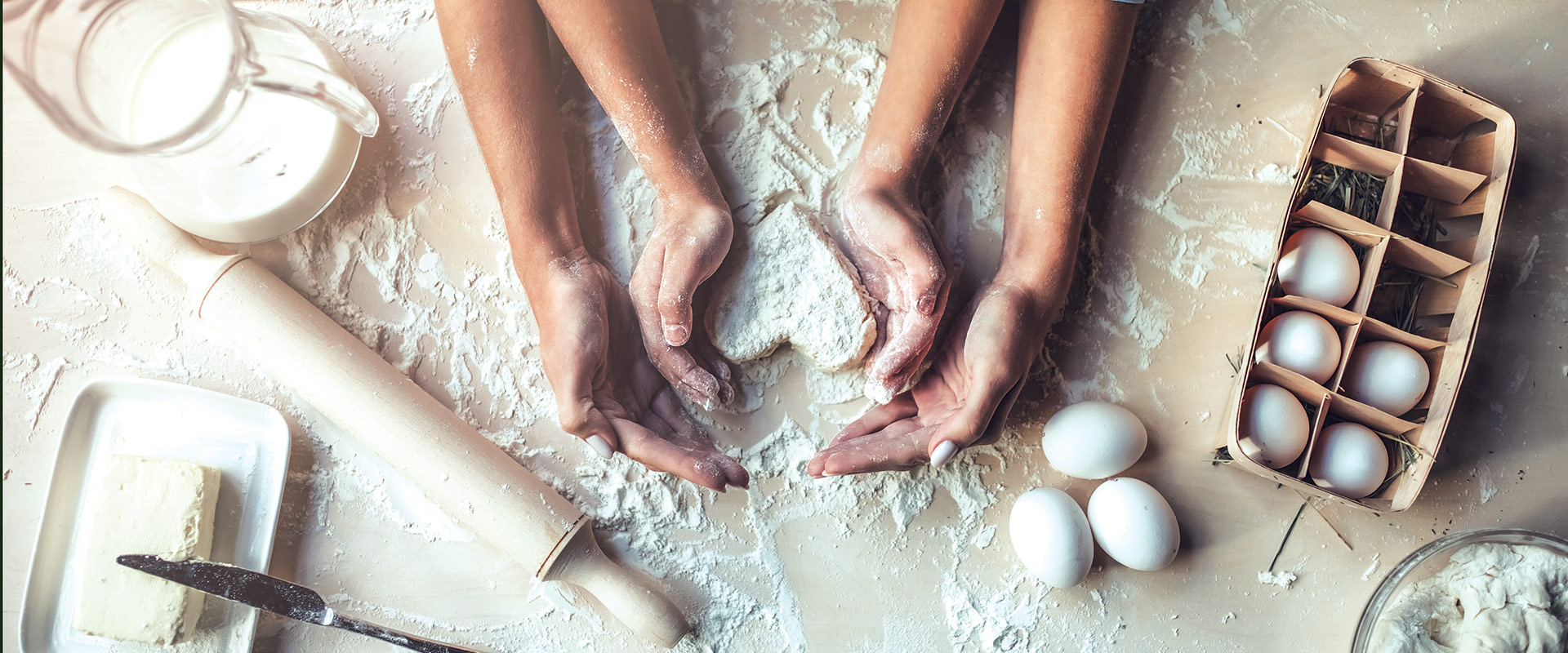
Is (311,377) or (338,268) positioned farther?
(338,268)

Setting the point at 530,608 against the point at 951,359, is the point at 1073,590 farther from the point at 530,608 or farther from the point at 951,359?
the point at 530,608

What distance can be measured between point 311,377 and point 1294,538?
1.22 metres

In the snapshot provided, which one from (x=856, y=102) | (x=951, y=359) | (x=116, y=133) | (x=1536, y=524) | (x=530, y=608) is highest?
(x=856, y=102)

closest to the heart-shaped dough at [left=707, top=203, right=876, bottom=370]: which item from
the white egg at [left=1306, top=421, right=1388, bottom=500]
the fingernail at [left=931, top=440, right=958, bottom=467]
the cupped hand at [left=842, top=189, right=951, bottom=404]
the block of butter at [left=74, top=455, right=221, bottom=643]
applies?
A: the cupped hand at [left=842, top=189, right=951, bottom=404]

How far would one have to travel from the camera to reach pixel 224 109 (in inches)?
34.8

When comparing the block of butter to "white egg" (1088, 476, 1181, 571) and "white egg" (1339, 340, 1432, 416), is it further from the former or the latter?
"white egg" (1339, 340, 1432, 416)

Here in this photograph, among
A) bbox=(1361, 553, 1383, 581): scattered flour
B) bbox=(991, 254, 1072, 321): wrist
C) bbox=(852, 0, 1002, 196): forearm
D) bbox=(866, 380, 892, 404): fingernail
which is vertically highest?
bbox=(852, 0, 1002, 196): forearm

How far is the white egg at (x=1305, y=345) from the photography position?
899 millimetres

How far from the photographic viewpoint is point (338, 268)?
1.06 m

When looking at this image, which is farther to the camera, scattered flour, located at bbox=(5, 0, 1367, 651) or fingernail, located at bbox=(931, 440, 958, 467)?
scattered flour, located at bbox=(5, 0, 1367, 651)

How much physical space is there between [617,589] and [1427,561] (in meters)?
0.95

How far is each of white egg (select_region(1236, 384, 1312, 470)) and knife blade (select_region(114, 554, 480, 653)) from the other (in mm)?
971

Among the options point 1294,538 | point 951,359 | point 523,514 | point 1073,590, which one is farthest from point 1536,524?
point 523,514

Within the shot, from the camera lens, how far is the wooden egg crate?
2.94ft
